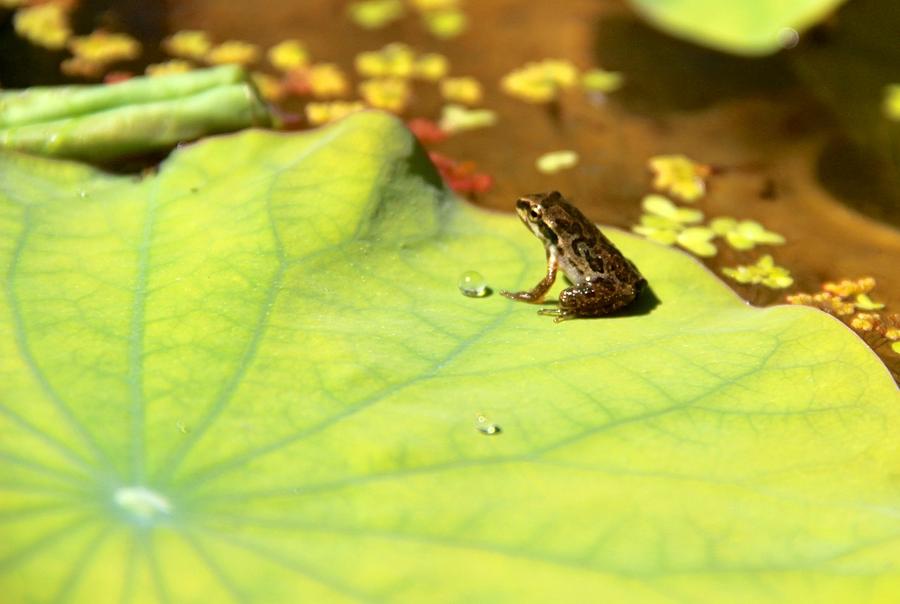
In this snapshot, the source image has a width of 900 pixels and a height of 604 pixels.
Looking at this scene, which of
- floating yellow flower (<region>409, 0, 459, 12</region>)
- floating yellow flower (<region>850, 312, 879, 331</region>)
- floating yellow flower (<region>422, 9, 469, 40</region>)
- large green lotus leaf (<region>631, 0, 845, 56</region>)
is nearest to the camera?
floating yellow flower (<region>850, 312, 879, 331</region>)

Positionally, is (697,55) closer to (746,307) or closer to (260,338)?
(746,307)

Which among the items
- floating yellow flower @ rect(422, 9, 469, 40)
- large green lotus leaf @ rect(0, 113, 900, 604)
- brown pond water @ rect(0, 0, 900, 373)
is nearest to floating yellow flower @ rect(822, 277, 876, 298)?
brown pond water @ rect(0, 0, 900, 373)

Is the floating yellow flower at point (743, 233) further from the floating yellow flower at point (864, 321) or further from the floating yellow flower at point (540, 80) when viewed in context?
the floating yellow flower at point (540, 80)

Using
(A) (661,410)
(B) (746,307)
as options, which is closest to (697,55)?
(B) (746,307)

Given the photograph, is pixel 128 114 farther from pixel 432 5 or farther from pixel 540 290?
pixel 432 5

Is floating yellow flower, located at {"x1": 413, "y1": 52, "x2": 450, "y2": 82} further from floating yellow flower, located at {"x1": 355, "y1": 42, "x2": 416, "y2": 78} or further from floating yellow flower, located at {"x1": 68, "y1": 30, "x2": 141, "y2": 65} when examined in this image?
floating yellow flower, located at {"x1": 68, "y1": 30, "x2": 141, "y2": 65}

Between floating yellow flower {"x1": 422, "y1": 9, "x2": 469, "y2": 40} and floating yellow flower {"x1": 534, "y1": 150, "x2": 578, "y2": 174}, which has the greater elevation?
floating yellow flower {"x1": 422, "y1": 9, "x2": 469, "y2": 40}

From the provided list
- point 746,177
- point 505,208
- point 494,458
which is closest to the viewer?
point 494,458
